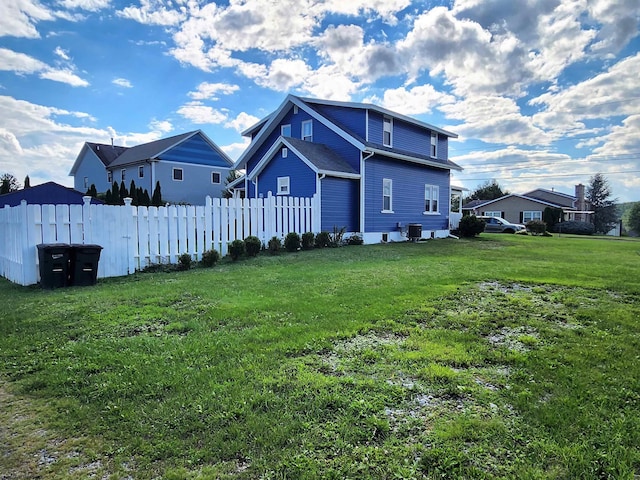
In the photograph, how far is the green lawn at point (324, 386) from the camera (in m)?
2.29

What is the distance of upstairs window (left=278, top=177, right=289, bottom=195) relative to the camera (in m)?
17.1

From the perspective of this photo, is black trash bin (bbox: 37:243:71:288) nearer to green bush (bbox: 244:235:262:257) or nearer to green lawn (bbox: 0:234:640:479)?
green lawn (bbox: 0:234:640:479)

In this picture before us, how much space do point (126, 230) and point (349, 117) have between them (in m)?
11.9

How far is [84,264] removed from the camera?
823cm

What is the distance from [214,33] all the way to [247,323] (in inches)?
505

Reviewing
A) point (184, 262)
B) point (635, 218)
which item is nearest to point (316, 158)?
point (184, 262)

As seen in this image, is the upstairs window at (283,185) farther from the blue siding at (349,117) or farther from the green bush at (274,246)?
the green bush at (274,246)

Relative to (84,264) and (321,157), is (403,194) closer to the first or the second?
(321,157)

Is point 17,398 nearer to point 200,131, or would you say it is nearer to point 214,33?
point 214,33

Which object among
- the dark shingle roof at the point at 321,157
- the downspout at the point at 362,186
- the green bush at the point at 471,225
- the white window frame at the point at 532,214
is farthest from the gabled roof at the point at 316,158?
the white window frame at the point at 532,214

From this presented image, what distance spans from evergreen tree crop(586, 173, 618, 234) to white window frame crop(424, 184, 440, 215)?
148 feet

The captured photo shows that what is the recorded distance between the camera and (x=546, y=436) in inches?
97.1

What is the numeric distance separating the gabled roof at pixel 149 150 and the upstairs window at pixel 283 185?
1680 centimetres

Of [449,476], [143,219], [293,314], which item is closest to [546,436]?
[449,476]
